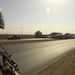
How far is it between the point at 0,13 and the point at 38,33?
295 ft

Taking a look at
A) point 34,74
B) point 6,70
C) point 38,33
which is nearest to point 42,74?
point 34,74

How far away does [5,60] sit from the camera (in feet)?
17.6

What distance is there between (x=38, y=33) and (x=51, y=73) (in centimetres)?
8456

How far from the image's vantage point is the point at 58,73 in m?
10.3

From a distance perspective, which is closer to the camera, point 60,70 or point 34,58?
point 60,70

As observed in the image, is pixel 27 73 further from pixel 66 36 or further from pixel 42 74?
pixel 66 36

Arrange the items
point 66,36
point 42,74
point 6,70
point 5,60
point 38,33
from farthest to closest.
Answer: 1. point 66,36
2. point 38,33
3. point 42,74
4. point 5,60
5. point 6,70

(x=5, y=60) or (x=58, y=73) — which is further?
(x=58, y=73)

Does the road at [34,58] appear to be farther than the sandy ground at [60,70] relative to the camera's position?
Yes

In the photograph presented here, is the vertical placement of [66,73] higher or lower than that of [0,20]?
lower

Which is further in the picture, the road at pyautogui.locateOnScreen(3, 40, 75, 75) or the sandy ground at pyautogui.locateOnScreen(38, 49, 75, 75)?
the road at pyautogui.locateOnScreen(3, 40, 75, 75)

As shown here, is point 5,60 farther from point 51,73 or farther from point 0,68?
point 51,73

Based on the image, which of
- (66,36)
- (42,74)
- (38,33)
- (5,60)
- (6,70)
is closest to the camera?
(6,70)

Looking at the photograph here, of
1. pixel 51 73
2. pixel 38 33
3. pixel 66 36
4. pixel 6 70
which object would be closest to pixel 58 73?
pixel 51 73
